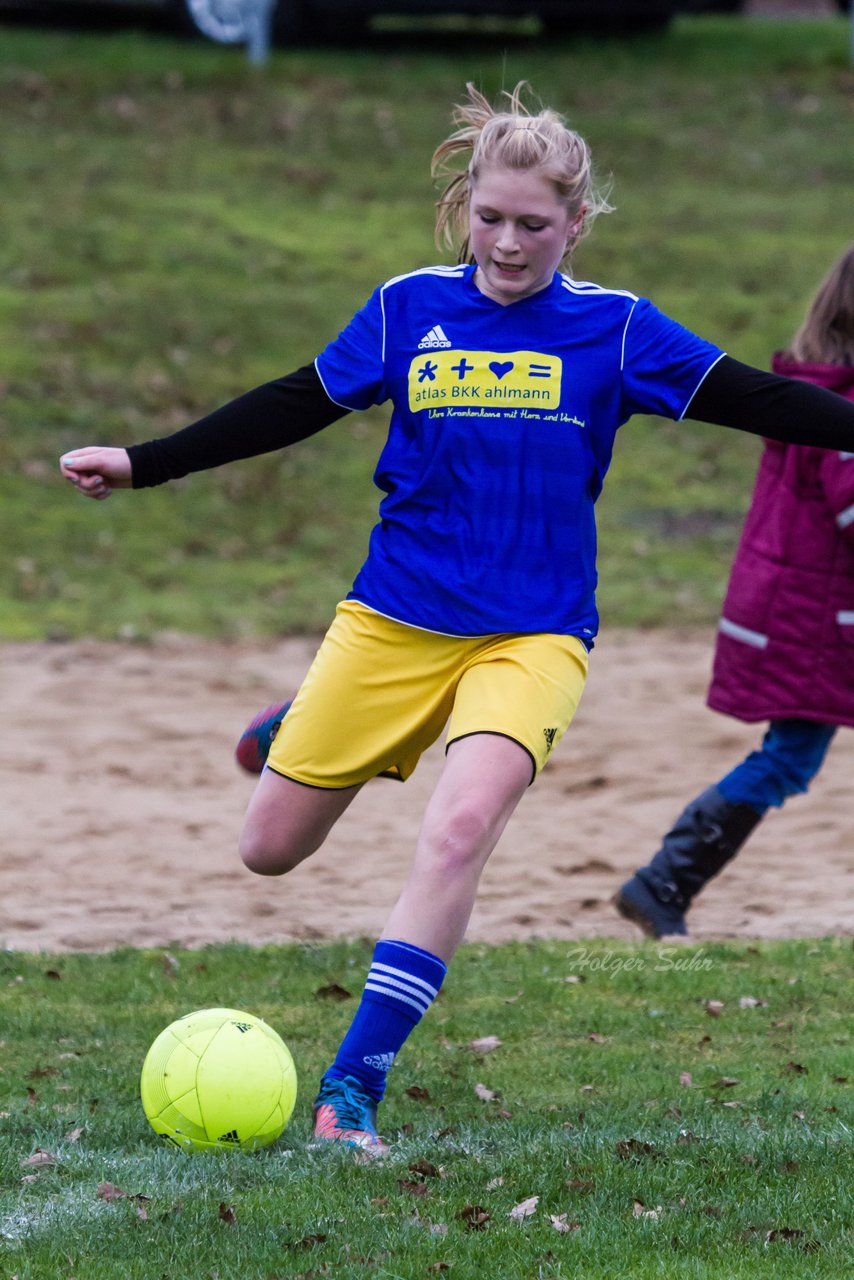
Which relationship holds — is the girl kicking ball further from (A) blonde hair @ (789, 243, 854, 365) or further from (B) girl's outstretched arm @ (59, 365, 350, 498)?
(A) blonde hair @ (789, 243, 854, 365)

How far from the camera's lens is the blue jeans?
20.7ft

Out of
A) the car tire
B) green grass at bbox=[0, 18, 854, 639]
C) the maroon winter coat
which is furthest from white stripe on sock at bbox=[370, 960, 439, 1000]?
the car tire

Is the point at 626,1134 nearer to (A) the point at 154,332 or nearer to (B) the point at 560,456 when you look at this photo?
(B) the point at 560,456

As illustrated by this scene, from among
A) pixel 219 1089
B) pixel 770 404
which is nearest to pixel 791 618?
pixel 770 404

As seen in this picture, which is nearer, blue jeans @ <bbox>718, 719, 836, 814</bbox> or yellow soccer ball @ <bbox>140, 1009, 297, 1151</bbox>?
yellow soccer ball @ <bbox>140, 1009, 297, 1151</bbox>

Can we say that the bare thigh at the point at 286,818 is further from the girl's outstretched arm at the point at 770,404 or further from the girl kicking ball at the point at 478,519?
the girl's outstretched arm at the point at 770,404

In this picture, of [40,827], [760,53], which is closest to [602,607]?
[40,827]

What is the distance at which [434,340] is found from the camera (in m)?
4.39

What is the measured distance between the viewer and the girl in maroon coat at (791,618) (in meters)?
6.05

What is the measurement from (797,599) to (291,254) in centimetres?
1190

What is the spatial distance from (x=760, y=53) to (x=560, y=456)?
2130 cm

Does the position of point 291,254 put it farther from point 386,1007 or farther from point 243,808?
point 386,1007

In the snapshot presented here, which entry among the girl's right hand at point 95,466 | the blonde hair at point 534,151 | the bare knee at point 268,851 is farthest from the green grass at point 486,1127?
the blonde hair at point 534,151

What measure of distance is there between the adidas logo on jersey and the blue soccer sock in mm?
1376
